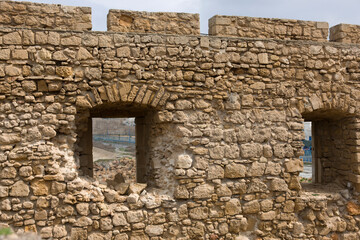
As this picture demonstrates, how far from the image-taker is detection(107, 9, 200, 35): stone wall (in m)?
5.03

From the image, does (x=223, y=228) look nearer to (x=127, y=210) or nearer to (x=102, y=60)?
(x=127, y=210)

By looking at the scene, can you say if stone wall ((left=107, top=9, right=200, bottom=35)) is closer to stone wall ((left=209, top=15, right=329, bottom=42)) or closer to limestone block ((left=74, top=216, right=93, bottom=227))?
stone wall ((left=209, top=15, right=329, bottom=42))

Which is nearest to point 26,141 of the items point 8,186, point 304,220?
point 8,186

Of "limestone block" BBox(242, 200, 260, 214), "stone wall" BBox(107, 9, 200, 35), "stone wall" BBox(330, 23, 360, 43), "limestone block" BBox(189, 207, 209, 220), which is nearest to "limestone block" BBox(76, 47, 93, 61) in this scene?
"stone wall" BBox(107, 9, 200, 35)

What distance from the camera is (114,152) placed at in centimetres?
1923

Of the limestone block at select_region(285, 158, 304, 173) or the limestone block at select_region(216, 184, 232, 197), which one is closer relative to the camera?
the limestone block at select_region(216, 184, 232, 197)

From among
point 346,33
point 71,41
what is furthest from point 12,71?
point 346,33

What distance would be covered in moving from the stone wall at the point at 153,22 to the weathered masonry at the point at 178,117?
0.06 ft

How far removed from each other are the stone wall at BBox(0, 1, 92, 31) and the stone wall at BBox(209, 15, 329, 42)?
2.09 metres

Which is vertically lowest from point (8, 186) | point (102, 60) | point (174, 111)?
point (8, 186)

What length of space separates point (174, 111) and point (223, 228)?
6.53 feet

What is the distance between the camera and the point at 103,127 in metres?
29.2

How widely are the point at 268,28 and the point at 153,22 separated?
2013 mm

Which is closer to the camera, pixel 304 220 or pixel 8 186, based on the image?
pixel 8 186
